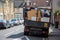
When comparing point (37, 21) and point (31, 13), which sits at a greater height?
point (31, 13)

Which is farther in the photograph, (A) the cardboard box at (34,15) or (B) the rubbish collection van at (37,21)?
(A) the cardboard box at (34,15)

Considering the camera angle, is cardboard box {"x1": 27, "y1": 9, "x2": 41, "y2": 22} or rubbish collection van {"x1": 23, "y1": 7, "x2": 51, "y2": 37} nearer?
rubbish collection van {"x1": 23, "y1": 7, "x2": 51, "y2": 37}

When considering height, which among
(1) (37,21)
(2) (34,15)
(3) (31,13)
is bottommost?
(1) (37,21)

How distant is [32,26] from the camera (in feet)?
87.8

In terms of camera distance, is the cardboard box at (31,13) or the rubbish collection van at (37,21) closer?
the rubbish collection van at (37,21)

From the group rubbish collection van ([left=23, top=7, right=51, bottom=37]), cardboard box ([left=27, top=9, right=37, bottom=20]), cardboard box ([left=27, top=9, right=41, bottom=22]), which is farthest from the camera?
cardboard box ([left=27, top=9, right=37, bottom=20])

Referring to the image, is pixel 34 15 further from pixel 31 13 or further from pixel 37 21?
pixel 37 21

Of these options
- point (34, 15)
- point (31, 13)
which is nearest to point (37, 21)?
point (34, 15)

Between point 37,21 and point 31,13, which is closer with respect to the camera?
point 37,21

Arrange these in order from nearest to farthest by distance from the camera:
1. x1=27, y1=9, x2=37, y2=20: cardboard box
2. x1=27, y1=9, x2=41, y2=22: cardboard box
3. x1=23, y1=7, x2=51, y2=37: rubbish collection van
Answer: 1. x1=23, y1=7, x2=51, y2=37: rubbish collection van
2. x1=27, y1=9, x2=41, y2=22: cardboard box
3. x1=27, y1=9, x2=37, y2=20: cardboard box

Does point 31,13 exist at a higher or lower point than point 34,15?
higher

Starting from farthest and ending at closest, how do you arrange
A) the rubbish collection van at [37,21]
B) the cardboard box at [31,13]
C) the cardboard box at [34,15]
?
the cardboard box at [31,13] < the cardboard box at [34,15] < the rubbish collection van at [37,21]

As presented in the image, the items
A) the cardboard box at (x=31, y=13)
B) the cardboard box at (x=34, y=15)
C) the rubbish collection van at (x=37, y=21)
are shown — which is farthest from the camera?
the cardboard box at (x=31, y=13)

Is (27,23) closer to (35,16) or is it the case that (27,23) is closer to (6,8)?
(35,16)
